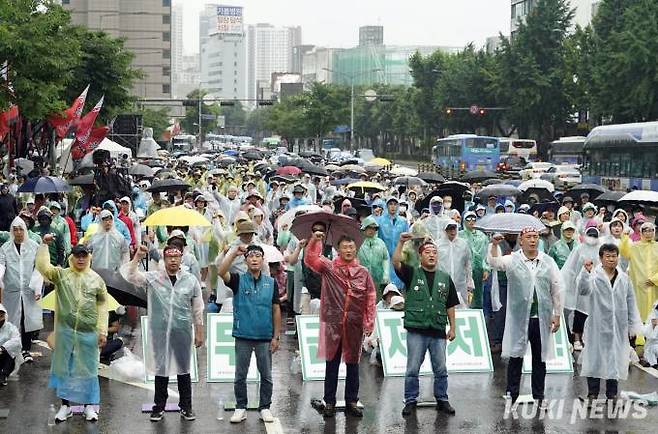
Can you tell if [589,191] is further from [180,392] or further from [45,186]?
[180,392]

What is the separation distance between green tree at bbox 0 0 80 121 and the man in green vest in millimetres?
16852

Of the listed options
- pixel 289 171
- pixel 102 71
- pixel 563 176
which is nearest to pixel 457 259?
pixel 289 171

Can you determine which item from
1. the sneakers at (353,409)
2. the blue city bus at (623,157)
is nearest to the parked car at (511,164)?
the blue city bus at (623,157)

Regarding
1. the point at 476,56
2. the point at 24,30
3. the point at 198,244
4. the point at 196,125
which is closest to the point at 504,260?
the point at 198,244

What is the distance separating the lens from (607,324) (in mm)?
11281

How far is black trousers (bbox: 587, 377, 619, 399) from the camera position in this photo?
11.3m

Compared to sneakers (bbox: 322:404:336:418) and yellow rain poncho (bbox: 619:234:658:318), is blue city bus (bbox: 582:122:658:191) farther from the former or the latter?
sneakers (bbox: 322:404:336:418)

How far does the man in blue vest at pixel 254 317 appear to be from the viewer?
10305 millimetres

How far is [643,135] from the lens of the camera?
3841cm

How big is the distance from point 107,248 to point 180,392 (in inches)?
203

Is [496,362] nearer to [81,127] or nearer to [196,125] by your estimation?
[81,127]

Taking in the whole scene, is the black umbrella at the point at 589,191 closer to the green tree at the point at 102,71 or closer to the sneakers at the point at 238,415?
the sneakers at the point at 238,415

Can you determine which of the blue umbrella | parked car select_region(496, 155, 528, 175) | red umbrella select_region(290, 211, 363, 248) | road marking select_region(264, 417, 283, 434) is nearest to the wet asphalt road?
road marking select_region(264, 417, 283, 434)

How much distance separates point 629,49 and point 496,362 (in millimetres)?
44418
